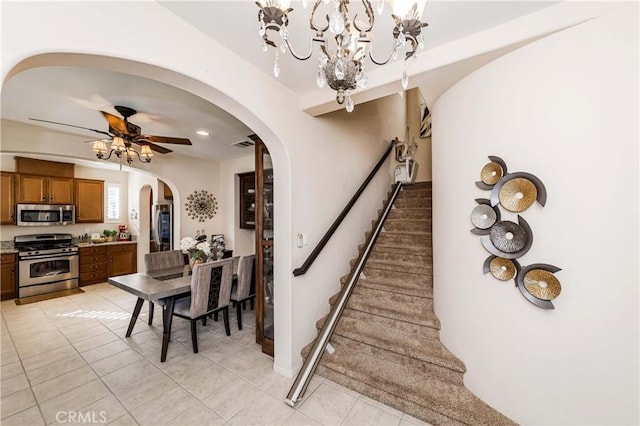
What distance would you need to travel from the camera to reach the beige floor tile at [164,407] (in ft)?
5.77

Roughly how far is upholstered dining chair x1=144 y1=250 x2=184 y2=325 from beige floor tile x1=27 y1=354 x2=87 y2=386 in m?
0.81

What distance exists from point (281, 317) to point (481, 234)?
5.98 feet

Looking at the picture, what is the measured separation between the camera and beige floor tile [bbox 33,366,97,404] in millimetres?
2014

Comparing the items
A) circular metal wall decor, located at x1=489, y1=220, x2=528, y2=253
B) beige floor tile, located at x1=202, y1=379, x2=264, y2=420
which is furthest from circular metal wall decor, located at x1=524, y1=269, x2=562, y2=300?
beige floor tile, located at x1=202, y1=379, x2=264, y2=420

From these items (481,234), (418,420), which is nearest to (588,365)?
(481,234)

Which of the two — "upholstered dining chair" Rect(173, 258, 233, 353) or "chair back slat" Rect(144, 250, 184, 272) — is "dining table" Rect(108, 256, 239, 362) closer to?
"upholstered dining chair" Rect(173, 258, 233, 353)

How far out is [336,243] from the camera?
2855 millimetres

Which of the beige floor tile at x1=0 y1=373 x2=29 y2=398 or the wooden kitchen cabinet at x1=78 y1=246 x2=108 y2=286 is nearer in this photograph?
the beige floor tile at x1=0 y1=373 x2=29 y2=398

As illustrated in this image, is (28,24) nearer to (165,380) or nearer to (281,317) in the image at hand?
(281,317)

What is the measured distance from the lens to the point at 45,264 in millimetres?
4570

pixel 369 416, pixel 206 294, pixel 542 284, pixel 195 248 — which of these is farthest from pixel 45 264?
pixel 542 284

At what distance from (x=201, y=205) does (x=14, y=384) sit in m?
3.42

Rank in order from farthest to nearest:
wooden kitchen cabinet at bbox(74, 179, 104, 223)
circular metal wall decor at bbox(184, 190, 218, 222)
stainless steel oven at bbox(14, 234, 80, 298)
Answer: wooden kitchen cabinet at bbox(74, 179, 104, 223) < circular metal wall decor at bbox(184, 190, 218, 222) < stainless steel oven at bbox(14, 234, 80, 298)

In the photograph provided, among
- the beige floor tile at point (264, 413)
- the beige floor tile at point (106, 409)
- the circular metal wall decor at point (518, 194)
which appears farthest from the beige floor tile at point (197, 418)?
the circular metal wall decor at point (518, 194)
